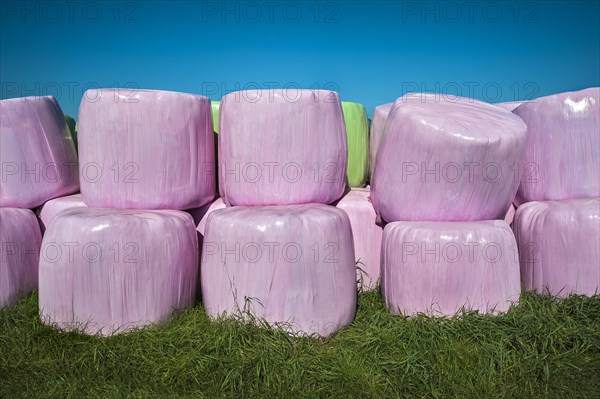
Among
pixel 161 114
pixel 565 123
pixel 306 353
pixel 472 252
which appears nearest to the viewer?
pixel 306 353

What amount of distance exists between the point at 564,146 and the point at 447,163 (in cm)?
70

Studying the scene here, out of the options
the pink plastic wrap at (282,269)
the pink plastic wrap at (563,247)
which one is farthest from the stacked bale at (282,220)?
the pink plastic wrap at (563,247)

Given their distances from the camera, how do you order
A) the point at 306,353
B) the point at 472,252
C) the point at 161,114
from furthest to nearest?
the point at 161,114, the point at 472,252, the point at 306,353

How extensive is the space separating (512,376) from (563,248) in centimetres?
79

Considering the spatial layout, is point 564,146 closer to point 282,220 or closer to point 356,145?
point 356,145

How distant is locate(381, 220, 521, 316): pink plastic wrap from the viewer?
6.89ft

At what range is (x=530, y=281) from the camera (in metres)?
2.43

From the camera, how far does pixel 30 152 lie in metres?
2.61

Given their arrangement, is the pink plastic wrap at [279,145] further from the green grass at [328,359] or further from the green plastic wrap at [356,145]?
the green plastic wrap at [356,145]

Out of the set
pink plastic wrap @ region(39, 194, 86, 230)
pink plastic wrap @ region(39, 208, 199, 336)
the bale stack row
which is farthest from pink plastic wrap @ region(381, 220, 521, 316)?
pink plastic wrap @ region(39, 194, 86, 230)

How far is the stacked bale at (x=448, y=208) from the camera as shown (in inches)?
83.1

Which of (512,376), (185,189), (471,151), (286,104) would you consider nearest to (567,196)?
(471,151)

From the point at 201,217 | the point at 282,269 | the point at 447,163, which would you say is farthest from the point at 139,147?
the point at 447,163

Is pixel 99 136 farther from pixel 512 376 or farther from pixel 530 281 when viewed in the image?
pixel 530 281
